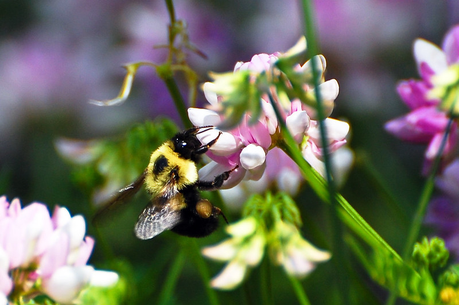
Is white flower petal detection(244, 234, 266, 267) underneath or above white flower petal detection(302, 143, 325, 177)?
above

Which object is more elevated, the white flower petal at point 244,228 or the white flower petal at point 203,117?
the white flower petal at point 203,117

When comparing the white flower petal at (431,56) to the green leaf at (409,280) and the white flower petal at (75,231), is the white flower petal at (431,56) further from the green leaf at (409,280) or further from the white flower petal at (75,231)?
the white flower petal at (75,231)

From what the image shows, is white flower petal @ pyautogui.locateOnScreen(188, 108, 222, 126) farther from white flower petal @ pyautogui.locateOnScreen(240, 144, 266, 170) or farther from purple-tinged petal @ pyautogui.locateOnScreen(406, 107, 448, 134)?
purple-tinged petal @ pyautogui.locateOnScreen(406, 107, 448, 134)

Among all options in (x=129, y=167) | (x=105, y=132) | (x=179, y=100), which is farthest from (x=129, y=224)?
(x=179, y=100)

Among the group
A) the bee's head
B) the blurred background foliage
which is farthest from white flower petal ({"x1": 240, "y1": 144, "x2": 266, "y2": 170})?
the blurred background foliage

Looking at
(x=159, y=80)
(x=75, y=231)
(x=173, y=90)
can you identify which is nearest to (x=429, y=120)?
(x=173, y=90)

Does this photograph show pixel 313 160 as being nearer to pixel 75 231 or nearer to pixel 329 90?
pixel 329 90

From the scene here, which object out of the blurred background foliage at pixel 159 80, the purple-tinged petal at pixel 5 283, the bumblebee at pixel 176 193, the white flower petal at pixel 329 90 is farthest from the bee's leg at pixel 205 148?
the blurred background foliage at pixel 159 80
